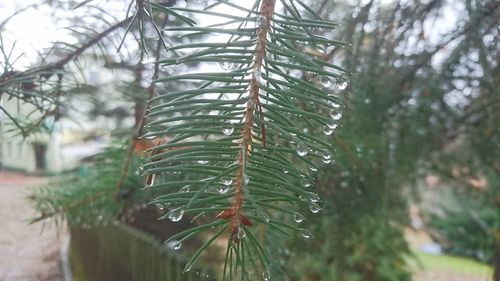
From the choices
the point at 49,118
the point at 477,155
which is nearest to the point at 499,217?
the point at 477,155

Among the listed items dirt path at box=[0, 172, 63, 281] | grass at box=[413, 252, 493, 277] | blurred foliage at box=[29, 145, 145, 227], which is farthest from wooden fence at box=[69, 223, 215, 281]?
grass at box=[413, 252, 493, 277]

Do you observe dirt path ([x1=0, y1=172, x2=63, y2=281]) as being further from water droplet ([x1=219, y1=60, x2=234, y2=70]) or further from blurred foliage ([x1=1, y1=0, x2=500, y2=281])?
water droplet ([x1=219, y1=60, x2=234, y2=70])

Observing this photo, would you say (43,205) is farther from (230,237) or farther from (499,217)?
(499,217)

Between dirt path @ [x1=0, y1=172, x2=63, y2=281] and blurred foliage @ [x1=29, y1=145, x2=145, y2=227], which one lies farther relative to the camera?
dirt path @ [x1=0, y1=172, x2=63, y2=281]

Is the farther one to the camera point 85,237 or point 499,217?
point 499,217

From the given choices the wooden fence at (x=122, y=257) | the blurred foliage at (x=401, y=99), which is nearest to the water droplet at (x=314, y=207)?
the blurred foliage at (x=401, y=99)

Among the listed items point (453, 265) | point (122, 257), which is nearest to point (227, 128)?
point (122, 257)

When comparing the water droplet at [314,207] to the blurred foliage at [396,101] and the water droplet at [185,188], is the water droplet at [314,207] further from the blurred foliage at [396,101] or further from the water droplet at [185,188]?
the blurred foliage at [396,101]

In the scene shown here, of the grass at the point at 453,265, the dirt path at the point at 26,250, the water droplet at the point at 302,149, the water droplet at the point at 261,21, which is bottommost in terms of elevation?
the grass at the point at 453,265
